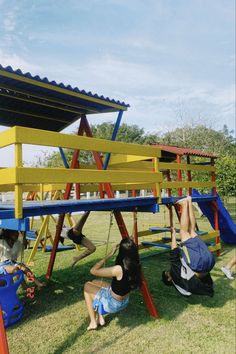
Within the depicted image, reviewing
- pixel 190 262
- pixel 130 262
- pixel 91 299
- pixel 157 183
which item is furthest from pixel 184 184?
pixel 91 299

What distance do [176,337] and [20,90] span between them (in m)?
4.04

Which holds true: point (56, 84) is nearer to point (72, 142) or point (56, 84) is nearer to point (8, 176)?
point (72, 142)

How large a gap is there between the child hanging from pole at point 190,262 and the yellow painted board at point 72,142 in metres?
1.21

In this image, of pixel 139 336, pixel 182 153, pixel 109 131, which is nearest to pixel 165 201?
pixel 139 336

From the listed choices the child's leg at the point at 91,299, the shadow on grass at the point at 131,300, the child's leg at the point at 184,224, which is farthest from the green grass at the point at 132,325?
the child's leg at the point at 184,224

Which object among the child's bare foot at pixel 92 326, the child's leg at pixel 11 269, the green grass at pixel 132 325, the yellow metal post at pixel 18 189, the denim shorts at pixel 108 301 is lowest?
the green grass at pixel 132 325

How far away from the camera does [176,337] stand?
4.41 meters

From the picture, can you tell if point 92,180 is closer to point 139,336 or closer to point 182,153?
point 139,336

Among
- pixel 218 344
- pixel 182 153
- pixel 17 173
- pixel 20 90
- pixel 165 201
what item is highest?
pixel 20 90

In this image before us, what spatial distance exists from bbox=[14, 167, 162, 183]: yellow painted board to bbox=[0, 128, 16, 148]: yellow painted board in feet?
1.15

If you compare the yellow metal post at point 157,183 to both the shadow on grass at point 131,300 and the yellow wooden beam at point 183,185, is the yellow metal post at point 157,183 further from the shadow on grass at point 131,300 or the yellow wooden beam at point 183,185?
the shadow on grass at point 131,300

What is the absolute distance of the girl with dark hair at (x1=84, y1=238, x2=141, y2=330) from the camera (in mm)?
4438

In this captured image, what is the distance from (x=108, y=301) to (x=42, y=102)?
3.27 meters

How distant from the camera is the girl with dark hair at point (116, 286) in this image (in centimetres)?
444
